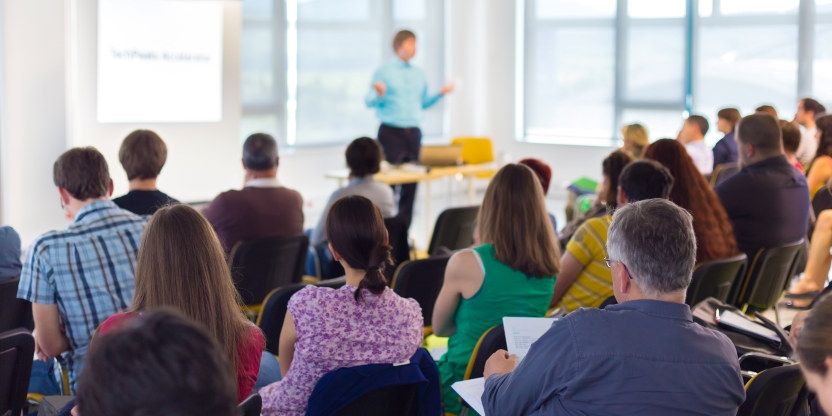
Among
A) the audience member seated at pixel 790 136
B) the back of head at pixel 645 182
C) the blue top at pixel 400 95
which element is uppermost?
the blue top at pixel 400 95

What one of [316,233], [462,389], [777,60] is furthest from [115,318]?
[777,60]

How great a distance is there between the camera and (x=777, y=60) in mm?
10875

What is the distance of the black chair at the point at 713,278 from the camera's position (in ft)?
13.2

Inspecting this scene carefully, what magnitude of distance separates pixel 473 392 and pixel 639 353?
547 millimetres

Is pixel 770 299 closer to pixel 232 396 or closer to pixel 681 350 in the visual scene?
pixel 681 350

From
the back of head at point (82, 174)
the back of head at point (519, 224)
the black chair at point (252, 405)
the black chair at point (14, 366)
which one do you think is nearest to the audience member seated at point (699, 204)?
the back of head at point (519, 224)

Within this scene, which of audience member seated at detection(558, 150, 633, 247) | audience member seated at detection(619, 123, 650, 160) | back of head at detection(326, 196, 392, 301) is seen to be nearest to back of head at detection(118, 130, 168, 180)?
back of head at detection(326, 196, 392, 301)

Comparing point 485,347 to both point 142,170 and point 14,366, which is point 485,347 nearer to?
point 14,366

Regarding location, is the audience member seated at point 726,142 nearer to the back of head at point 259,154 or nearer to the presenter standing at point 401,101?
the presenter standing at point 401,101

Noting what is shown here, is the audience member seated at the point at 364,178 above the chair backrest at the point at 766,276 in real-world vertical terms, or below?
above

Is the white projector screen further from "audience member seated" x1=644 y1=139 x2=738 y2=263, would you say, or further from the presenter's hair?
"audience member seated" x1=644 y1=139 x2=738 y2=263

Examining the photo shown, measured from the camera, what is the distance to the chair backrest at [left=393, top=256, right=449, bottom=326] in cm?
401

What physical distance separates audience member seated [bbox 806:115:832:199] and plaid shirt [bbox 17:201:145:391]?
189 inches

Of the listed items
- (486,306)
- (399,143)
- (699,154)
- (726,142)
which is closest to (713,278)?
(486,306)
